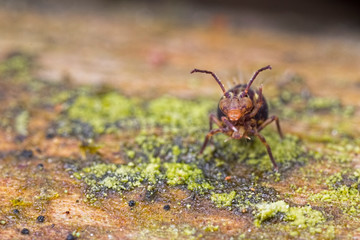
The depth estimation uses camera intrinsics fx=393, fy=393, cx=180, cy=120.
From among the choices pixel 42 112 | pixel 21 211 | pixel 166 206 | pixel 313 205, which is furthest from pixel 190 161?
pixel 42 112

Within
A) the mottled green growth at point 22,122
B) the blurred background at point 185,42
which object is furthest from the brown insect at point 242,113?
the mottled green growth at point 22,122

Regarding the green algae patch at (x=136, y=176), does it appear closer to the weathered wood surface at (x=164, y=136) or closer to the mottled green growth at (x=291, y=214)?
the weathered wood surface at (x=164, y=136)

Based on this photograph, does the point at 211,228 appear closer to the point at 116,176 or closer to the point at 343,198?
the point at 116,176

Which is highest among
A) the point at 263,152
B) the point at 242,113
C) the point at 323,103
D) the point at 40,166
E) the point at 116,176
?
the point at 242,113

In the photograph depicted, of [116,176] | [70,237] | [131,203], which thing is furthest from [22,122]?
[70,237]

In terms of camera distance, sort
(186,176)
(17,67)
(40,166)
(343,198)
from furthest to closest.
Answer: (17,67)
(40,166)
(186,176)
(343,198)

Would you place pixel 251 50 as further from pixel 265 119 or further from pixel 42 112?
pixel 42 112

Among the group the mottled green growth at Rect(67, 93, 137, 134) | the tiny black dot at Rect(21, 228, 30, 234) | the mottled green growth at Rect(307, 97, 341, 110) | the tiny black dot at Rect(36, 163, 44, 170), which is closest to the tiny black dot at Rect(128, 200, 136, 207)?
the tiny black dot at Rect(21, 228, 30, 234)
